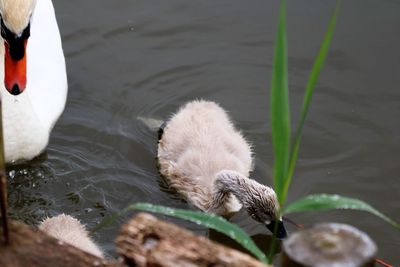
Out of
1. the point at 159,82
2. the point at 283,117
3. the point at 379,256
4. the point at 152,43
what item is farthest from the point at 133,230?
the point at 152,43

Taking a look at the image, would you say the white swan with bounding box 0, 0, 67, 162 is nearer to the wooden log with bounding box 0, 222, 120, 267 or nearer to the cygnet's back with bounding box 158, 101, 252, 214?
the cygnet's back with bounding box 158, 101, 252, 214

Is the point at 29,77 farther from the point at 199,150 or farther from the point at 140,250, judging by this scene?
the point at 140,250

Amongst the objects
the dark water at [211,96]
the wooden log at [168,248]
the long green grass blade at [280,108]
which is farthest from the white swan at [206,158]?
the wooden log at [168,248]

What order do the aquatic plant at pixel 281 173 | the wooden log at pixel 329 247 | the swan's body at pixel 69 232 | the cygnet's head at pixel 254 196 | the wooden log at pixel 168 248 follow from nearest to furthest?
1. the wooden log at pixel 329 247
2. the wooden log at pixel 168 248
3. the aquatic plant at pixel 281 173
4. the swan's body at pixel 69 232
5. the cygnet's head at pixel 254 196

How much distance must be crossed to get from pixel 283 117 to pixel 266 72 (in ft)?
10.3

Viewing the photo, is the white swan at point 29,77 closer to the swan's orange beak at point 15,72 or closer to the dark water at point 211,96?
the swan's orange beak at point 15,72

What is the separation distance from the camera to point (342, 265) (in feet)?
6.06

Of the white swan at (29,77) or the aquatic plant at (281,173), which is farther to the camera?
the white swan at (29,77)

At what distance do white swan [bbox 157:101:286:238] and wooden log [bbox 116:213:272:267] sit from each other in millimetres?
2000

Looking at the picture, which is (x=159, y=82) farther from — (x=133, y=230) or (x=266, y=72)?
(x=133, y=230)

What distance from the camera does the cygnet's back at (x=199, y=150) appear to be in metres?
4.66

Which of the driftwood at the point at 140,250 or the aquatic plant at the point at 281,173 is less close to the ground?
the aquatic plant at the point at 281,173

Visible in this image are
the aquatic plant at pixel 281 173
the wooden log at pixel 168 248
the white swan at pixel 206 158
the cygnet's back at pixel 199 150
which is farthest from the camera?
the cygnet's back at pixel 199 150

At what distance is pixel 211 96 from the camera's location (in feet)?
18.0
